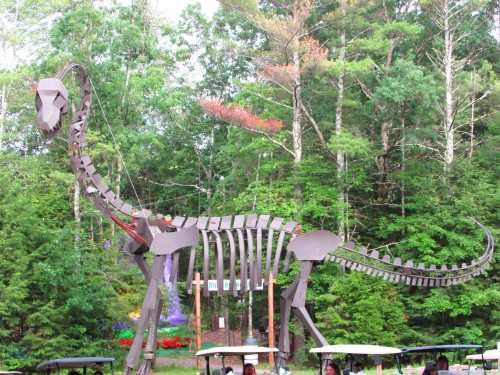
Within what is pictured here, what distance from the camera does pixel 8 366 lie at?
23438 mm

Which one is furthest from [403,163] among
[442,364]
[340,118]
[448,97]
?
[442,364]

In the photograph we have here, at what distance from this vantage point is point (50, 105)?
547 inches

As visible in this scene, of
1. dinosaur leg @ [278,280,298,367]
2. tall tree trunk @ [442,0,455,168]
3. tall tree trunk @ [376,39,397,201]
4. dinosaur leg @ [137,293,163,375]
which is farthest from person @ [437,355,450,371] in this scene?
tall tree trunk @ [376,39,397,201]

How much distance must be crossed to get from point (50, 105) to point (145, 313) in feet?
13.9

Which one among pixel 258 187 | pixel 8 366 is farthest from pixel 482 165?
pixel 8 366

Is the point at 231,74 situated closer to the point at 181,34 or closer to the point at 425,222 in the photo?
the point at 181,34

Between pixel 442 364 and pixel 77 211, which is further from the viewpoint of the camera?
pixel 77 211

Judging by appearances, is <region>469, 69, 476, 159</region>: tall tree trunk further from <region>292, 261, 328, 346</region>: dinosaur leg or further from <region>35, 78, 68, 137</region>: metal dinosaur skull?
<region>35, 78, 68, 137</region>: metal dinosaur skull

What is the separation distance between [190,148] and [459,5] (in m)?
15.0

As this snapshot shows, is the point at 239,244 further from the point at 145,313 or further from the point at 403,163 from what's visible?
the point at 403,163

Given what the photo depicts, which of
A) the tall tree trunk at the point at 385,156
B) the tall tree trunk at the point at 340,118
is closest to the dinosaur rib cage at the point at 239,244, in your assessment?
the tall tree trunk at the point at 340,118

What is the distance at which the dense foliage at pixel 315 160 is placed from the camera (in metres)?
25.5

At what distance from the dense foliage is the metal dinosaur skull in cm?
1092

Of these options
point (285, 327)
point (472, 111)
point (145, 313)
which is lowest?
point (285, 327)
